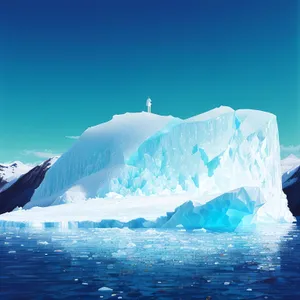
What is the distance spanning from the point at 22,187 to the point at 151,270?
105 m

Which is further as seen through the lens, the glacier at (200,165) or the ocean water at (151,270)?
the glacier at (200,165)

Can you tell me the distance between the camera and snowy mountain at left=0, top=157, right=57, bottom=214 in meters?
103

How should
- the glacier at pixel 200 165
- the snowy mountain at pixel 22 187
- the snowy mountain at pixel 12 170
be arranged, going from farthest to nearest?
the snowy mountain at pixel 12 170
the snowy mountain at pixel 22 187
the glacier at pixel 200 165

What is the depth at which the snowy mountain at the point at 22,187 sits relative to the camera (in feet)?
339

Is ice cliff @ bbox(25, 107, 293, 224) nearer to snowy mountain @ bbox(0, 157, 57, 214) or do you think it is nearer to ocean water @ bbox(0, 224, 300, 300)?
ocean water @ bbox(0, 224, 300, 300)

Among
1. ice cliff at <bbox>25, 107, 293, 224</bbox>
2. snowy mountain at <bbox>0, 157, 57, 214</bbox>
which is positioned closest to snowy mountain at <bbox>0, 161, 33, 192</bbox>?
snowy mountain at <bbox>0, 157, 57, 214</bbox>

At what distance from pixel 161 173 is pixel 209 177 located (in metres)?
3.27

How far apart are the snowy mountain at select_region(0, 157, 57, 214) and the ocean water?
88.1 meters

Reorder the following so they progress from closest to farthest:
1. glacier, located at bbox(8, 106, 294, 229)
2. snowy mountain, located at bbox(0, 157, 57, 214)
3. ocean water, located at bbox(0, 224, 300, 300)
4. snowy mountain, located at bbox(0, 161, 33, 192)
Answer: ocean water, located at bbox(0, 224, 300, 300)
glacier, located at bbox(8, 106, 294, 229)
snowy mountain, located at bbox(0, 157, 57, 214)
snowy mountain, located at bbox(0, 161, 33, 192)

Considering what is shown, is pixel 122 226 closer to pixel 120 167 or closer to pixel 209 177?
pixel 209 177

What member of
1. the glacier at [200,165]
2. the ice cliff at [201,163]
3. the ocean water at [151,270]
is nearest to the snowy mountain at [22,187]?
the ice cliff at [201,163]

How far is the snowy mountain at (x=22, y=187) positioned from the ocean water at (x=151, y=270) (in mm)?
88092

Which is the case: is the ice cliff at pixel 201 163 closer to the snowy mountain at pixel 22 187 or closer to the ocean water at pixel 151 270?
the ocean water at pixel 151 270

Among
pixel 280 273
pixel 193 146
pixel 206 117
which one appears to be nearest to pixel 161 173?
pixel 193 146
